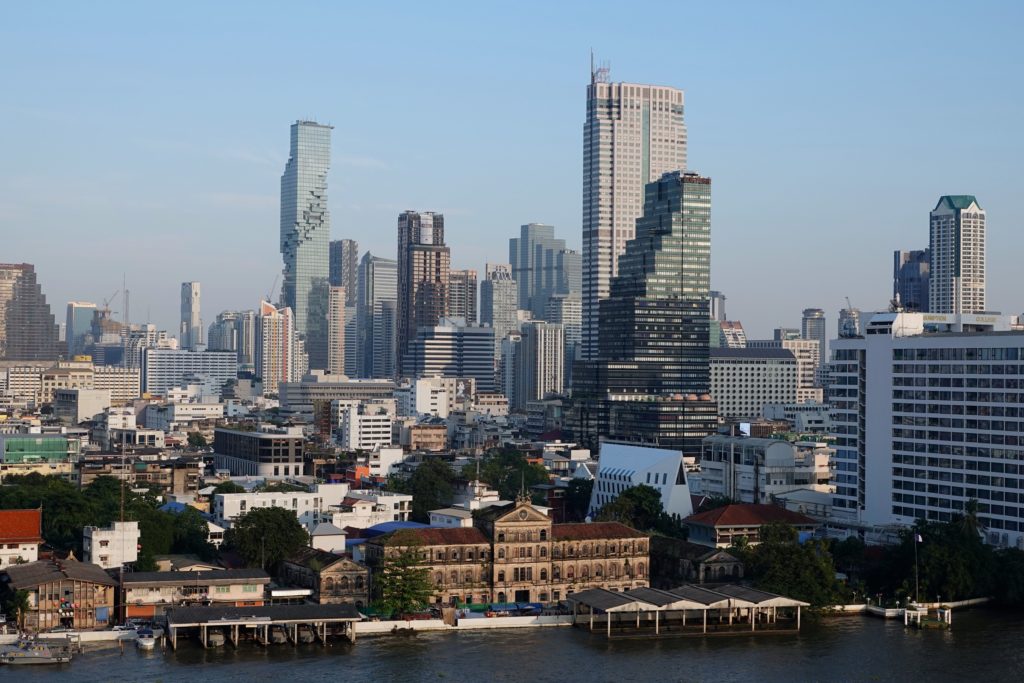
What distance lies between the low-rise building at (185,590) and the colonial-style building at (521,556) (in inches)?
306

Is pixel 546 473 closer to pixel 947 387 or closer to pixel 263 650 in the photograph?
pixel 947 387

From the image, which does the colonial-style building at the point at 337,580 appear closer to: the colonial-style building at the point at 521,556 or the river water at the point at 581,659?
the colonial-style building at the point at 521,556

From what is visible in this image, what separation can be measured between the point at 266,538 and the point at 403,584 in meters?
13.8

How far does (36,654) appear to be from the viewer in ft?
247

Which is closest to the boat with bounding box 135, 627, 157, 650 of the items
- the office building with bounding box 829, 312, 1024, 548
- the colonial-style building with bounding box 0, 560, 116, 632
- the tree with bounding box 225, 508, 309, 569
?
the colonial-style building with bounding box 0, 560, 116, 632

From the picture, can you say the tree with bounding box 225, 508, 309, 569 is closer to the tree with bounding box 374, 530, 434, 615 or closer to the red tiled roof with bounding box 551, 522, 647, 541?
the tree with bounding box 374, 530, 434, 615

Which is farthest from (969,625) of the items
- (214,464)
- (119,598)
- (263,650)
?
(214,464)

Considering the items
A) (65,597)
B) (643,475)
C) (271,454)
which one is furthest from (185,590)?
(271,454)

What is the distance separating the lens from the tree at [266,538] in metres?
96.1

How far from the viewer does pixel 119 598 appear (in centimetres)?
8681

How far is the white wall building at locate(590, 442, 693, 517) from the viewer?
12262 centimetres

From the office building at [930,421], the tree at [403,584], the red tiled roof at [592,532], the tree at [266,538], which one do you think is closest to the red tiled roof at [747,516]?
the office building at [930,421]

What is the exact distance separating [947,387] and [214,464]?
97.8 m

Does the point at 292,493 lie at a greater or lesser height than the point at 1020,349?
lesser
